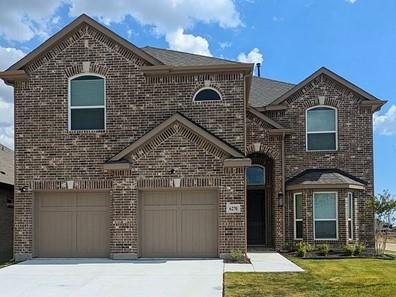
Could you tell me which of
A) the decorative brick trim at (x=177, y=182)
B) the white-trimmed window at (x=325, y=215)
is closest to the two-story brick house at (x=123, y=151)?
the decorative brick trim at (x=177, y=182)

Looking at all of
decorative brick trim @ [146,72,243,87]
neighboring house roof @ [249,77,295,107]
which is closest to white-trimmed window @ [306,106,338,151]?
neighboring house roof @ [249,77,295,107]

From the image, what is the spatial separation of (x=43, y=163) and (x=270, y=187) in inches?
343

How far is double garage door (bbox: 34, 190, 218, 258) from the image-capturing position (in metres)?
15.8

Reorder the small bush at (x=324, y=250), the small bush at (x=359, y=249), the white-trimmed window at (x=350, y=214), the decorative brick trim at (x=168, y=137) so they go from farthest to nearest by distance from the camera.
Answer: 1. the white-trimmed window at (x=350, y=214)
2. the small bush at (x=359, y=249)
3. the small bush at (x=324, y=250)
4. the decorative brick trim at (x=168, y=137)

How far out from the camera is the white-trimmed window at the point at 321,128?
20.3 metres

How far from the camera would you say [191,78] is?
53.7 feet

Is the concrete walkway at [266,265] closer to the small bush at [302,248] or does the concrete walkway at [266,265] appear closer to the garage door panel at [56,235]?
the small bush at [302,248]

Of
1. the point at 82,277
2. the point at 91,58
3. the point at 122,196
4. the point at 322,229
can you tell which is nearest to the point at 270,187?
the point at 322,229

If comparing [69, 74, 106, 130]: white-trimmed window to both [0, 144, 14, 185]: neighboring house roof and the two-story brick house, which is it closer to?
the two-story brick house

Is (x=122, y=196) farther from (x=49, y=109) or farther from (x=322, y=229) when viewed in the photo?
(x=322, y=229)

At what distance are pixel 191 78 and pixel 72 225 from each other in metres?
5.80

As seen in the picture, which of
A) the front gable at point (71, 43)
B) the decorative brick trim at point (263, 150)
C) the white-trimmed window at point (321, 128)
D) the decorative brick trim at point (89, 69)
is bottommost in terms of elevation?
the decorative brick trim at point (263, 150)

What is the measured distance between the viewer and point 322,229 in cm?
1916

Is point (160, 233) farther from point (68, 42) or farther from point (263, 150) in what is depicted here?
point (68, 42)
